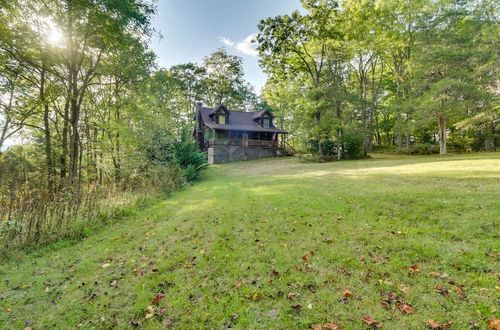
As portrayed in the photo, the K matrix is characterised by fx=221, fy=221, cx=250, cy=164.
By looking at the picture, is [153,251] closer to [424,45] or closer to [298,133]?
[298,133]

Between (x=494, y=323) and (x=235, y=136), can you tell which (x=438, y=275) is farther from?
(x=235, y=136)

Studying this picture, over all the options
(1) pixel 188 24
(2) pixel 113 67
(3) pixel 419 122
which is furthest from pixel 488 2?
(2) pixel 113 67

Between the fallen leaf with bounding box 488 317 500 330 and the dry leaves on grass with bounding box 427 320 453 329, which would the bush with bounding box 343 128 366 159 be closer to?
the fallen leaf with bounding box 488 317 500 330

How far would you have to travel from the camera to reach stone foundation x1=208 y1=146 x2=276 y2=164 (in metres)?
27.4

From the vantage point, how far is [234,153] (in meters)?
28.5

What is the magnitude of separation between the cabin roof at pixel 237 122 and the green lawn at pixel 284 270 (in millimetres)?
23585

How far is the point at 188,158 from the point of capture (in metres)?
14.4

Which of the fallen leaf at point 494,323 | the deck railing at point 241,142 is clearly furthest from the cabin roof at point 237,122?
the fallen leaf at point 494,323

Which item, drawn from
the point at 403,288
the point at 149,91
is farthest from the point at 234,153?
the point at 403,288

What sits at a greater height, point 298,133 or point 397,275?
point 298,133

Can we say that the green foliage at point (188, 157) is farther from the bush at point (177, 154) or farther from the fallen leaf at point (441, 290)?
the fallen leaf at point (441, 290)

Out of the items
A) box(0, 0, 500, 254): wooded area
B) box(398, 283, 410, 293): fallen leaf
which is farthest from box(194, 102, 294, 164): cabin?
box(398, 283, 410, 293): fallen leaf

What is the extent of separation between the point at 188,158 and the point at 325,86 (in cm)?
1501

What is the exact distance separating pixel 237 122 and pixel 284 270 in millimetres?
28985
